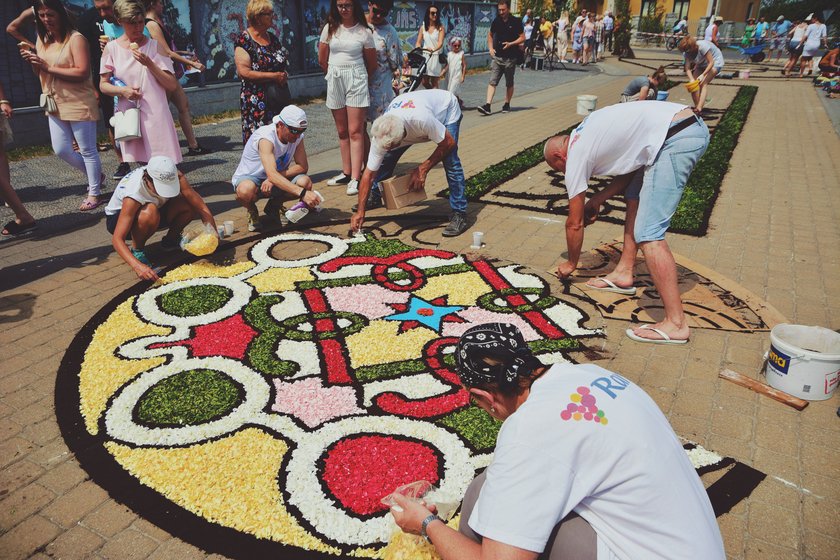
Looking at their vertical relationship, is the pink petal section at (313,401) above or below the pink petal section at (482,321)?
above

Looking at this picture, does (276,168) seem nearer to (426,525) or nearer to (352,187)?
(352,187)

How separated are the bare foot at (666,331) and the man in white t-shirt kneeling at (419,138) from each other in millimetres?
2477

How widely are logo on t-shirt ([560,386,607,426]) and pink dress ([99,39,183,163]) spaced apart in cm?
564

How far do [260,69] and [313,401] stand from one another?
15.3 feet


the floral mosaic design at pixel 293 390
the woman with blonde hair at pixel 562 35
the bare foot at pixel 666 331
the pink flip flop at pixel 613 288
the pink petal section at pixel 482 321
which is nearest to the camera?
the floral mosaic design at pixel 293 390

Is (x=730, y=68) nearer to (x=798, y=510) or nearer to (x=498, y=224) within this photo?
(x=498, y=224)

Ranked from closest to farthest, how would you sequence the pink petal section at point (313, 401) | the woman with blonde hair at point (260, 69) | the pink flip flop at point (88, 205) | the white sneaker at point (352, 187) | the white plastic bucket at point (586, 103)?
the pink petal section at point (313, 401) < the woman with blonde hair at point (260, 69) < the pink flip flop at point (88, 205) < the white sneaker at point (352, 187) < the white plastic bucket at point (586, 103)

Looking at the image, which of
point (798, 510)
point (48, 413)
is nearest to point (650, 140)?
point (798, 510)

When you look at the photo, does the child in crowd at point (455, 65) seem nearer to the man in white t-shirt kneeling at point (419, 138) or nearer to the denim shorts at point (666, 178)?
the man in white t-shirt kneeling at point (419, 138)

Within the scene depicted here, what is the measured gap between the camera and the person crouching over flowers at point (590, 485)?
5.64ft

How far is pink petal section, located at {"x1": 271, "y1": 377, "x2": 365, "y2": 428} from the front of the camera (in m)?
3.47

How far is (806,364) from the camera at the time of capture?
354 cm

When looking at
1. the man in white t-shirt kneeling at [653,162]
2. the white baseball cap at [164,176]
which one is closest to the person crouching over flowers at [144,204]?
the white baseball cap at [164,176]

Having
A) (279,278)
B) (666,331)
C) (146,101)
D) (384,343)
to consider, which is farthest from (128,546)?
(146,101)
